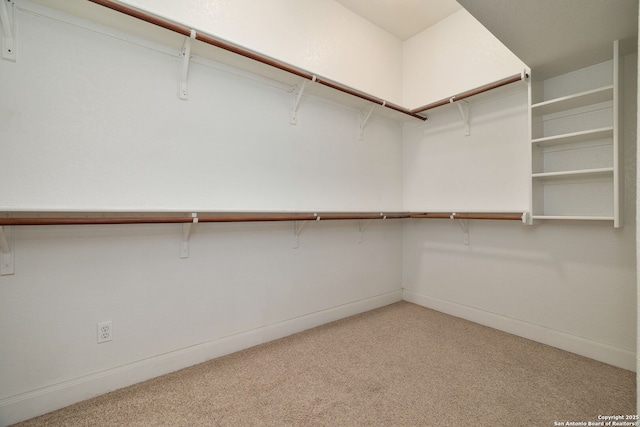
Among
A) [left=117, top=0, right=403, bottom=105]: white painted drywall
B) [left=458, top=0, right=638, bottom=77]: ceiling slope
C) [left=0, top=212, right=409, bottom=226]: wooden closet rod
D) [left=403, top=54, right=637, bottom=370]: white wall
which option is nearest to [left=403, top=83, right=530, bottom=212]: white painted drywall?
[left=403, top=54, right=637, bottom=370]: white wall

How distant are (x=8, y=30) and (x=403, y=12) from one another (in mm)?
2918

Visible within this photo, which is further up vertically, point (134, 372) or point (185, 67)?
point (185, 67)

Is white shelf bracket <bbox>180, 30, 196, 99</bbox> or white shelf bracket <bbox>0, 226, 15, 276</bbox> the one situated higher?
white shelf bracket <bbox>180, 30, 196, 99</bbox>

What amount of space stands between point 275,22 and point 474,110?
1.93 meters

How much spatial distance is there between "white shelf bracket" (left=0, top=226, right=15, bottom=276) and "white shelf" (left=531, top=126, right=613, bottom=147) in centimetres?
322

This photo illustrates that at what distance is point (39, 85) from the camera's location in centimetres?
144

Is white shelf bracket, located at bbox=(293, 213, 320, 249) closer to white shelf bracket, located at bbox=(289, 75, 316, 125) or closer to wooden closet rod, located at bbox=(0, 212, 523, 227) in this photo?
wooden closet rod, located at bbox=(0, 212, 523, 227)

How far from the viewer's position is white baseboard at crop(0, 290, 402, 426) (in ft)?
4.56

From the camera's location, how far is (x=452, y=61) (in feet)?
9.18

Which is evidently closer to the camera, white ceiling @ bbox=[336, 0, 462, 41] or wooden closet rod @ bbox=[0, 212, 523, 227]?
wooden closet rod @ bbox=[0, 212, 523, 227]

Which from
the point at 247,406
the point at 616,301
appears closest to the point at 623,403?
the point at 616,301

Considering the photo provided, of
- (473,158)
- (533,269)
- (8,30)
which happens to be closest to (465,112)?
(473,158)

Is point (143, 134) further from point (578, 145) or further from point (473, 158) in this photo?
point (578, 145)

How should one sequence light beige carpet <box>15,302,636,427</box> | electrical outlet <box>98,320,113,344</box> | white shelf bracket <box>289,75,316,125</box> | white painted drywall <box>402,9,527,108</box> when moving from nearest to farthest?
1. light beige carpet <box>15,302,636,427</box>
2. electrical outlet <box>98,320,113,344</box>
3. white shelf bracket <box>289,75,316,125</box>
4. white painted drywall <box>402,9,527,108</box>
